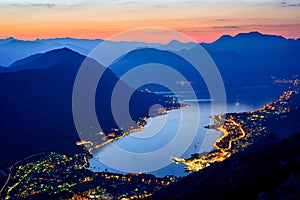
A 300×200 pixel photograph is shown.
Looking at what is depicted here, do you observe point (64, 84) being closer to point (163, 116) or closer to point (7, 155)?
point (163, 116)

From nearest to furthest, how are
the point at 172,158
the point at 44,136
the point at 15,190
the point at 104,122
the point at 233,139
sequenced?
1. the point at 15,190
2. the point at 172,158
3. the point at 233,139
4. the point at 44,136
5. the point at 104,122

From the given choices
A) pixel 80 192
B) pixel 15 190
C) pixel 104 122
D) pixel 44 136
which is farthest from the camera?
pixel 104 122

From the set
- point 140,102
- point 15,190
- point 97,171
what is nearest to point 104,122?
point 140,102

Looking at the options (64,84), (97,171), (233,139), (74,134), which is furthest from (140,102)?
(97,171)

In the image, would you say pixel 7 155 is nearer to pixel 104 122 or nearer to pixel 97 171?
pixel 97 171

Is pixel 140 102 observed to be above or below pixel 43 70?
below

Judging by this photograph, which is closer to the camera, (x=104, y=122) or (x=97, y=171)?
(x=97, y=171)
